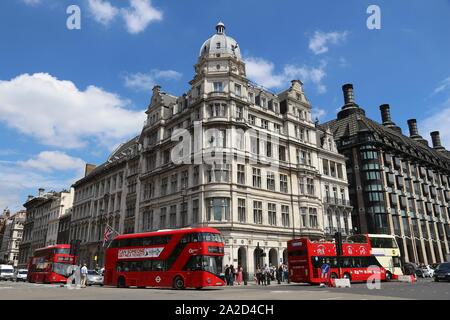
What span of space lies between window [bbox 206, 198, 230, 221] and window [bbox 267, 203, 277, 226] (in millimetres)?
6434

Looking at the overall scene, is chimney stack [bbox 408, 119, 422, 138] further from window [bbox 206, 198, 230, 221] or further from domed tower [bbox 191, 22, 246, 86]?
window [bbox 206, 198, 230, 221]

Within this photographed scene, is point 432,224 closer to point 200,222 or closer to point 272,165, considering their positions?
point 272,165

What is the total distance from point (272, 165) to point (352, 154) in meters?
24.4

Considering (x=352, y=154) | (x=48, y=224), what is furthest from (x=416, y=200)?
(x=48, y=224)

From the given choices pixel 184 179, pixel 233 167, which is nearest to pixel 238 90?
pixel 233 167

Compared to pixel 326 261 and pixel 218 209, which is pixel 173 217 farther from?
pixel 326 261

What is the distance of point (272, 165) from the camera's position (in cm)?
4459

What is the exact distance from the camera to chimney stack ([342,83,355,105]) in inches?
3002

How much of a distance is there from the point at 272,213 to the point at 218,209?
795 centimetres

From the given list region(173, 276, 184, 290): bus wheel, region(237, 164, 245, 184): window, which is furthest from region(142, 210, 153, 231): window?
region(173, 276, 184, 290): bus wheel

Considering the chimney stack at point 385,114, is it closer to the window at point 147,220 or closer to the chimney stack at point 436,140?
the chimney stack at point 436,140

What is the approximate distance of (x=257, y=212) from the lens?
4175cm

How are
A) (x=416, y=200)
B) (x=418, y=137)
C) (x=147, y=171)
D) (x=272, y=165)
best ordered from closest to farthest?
1. (x=272, y=165)
2. (x=147, y=171)
3. (x=416, y=200)
4. (x=418, y=137)

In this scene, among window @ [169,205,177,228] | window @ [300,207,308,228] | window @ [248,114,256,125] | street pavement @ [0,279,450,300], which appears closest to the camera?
street pavement @ [0,279,450,300]
